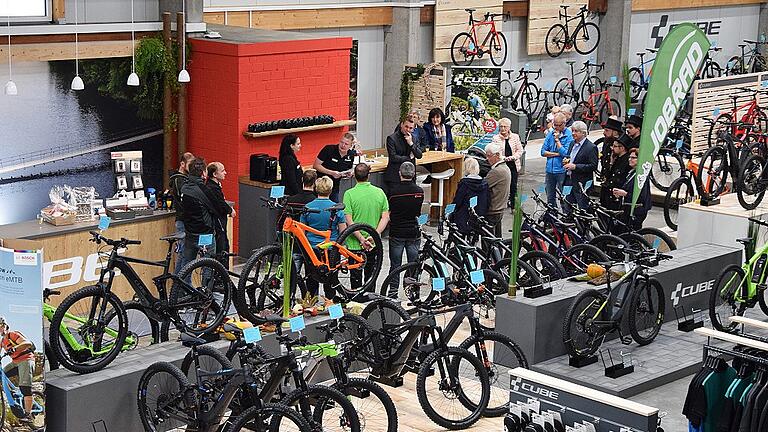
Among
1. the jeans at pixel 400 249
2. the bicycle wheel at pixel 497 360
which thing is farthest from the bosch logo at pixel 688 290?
the jeans at pixel 400 249

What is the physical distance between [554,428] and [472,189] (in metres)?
4.94

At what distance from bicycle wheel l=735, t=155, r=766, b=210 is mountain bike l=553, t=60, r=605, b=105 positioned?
798 cm

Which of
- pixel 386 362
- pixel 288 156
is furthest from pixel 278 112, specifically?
pixel 386 362

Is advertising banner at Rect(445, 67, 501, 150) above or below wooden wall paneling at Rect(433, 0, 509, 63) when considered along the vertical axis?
below

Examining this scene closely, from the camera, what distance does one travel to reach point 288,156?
12.8 metres

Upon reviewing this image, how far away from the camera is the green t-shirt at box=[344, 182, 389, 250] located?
10.9 meters

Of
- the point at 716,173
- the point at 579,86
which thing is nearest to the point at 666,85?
the point at 716,173

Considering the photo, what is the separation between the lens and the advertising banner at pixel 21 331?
7.47 metres

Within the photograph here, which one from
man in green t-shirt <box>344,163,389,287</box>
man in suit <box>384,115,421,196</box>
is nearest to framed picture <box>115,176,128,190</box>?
man in green t-shirt <box>344,163,389,287</box>

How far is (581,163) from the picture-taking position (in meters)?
12.9

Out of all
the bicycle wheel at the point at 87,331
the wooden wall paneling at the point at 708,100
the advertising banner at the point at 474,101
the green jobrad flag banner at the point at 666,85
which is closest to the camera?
the bicycle wheel at the point at 87,331

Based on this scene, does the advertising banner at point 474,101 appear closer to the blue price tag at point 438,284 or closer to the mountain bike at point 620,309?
the mountain bike at point 620,309

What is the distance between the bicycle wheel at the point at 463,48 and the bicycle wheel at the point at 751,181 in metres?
6.56

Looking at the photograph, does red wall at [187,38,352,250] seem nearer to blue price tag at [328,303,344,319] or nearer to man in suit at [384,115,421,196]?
man in suit at [384,115,421,196]
